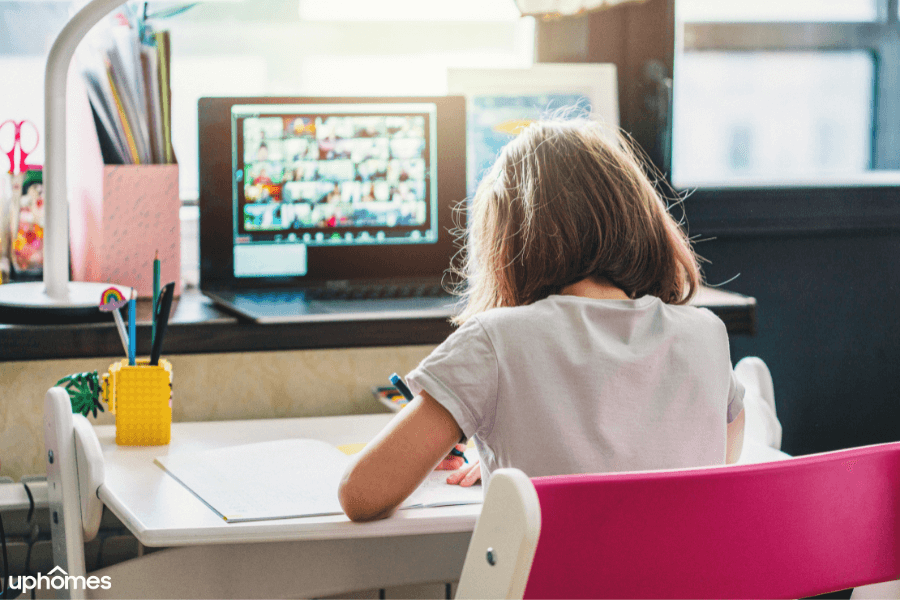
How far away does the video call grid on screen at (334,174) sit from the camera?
5.02 ft

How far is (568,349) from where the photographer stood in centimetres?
88

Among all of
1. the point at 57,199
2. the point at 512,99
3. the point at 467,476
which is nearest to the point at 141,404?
the point at 57,199

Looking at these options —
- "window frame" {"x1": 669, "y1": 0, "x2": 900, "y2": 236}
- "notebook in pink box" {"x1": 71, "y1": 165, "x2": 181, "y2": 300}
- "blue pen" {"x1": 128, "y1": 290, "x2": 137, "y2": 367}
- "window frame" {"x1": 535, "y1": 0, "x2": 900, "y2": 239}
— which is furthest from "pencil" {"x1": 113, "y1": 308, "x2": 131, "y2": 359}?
"window frame" {"x1": 669, "y1": 0, "x2": 900, "y2": 236}

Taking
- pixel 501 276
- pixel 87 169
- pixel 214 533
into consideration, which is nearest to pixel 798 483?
pixel 501 276

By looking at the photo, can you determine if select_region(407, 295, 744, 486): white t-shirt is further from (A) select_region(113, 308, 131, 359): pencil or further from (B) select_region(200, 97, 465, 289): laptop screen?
(B) select_region(200, 97, 465, 289): laptop screen

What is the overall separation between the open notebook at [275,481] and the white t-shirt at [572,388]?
0.15 meters

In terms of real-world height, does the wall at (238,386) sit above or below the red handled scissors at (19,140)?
below

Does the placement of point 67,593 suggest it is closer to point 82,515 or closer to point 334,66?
point 82,515

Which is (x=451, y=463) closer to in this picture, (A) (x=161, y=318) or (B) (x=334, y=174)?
(A) (x=161, y=318)

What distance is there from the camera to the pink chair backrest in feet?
2.16

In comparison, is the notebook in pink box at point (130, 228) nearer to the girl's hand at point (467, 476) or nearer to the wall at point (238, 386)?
the wall at point (238, 386)

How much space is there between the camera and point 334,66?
1.84 m

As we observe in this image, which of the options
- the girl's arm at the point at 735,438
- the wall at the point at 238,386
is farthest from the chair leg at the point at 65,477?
the girl's arm at the point at 735,438

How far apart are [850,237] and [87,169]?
61.7 inches
